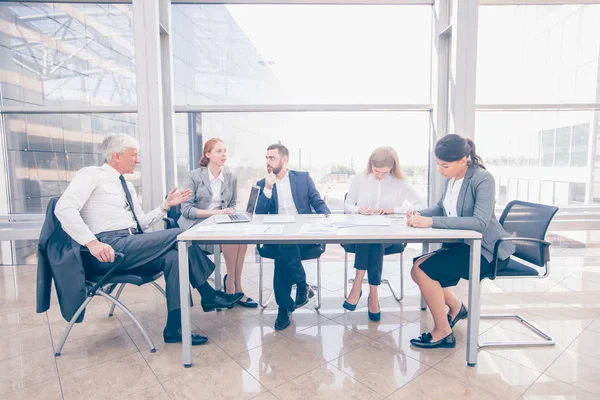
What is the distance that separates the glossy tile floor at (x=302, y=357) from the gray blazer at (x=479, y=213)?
641 millimetres

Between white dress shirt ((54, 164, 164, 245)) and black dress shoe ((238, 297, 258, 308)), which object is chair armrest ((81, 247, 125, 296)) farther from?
black dress shoe ((238, 297, 258, 308))

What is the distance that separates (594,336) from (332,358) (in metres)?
1.75

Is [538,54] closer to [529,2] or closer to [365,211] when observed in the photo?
[529,2]

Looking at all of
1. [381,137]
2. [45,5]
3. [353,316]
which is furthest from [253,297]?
[45,5]

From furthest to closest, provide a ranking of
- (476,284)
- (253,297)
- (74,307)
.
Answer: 1. (253,297)
2. (74,307)
3. (476,284)

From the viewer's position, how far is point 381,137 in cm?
410

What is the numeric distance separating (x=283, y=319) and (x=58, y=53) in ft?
12.5

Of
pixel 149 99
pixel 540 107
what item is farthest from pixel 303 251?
pixel 540 107

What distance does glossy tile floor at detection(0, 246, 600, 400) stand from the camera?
72.9 inches

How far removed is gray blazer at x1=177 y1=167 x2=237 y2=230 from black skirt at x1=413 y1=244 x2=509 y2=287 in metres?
1.72

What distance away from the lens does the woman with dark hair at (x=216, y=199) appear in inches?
119

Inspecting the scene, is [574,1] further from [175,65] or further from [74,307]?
[74,307]

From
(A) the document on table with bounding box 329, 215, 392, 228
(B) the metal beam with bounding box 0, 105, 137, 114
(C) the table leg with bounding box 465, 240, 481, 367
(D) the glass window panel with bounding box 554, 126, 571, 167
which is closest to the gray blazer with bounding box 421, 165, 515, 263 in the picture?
(C) the table leg with bounding box 465, 240, 481, 367

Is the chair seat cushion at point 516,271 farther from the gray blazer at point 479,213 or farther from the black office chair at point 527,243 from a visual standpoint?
the gray blazer at point 479,213
